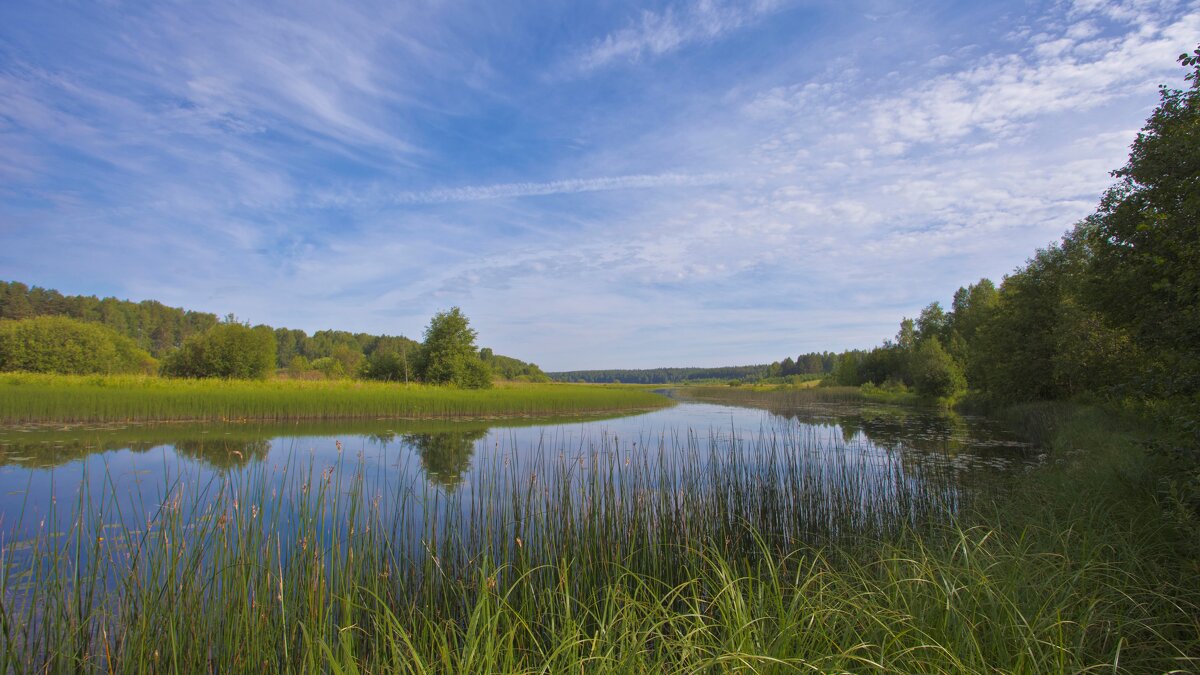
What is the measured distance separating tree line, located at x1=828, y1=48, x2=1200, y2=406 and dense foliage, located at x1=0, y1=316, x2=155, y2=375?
35.5 meters

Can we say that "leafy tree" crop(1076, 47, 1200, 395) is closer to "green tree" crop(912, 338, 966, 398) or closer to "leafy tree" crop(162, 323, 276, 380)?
"green tree" crop(912, 338, 966, 398)

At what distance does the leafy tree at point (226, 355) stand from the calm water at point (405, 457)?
12000mm

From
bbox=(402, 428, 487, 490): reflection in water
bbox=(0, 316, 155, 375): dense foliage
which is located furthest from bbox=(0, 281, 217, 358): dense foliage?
bbox=(402, 428, 487, 490): reflection in water

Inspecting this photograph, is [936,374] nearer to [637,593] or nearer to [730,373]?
[637,593]

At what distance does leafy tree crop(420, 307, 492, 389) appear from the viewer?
1137 inches

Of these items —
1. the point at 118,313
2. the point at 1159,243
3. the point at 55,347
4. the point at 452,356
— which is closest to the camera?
the point at 1159,243

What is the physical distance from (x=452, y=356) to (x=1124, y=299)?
2600 centimetres

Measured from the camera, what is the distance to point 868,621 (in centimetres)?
241

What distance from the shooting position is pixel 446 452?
477 inches

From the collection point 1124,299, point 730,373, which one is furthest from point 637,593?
point 730,373

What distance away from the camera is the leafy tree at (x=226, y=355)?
26.5m

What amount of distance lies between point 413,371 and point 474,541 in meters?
28.4

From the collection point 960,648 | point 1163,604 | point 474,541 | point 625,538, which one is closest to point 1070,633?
point 960,648

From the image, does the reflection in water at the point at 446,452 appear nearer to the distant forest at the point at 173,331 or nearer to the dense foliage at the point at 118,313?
the distant forest at the point at 173,331
